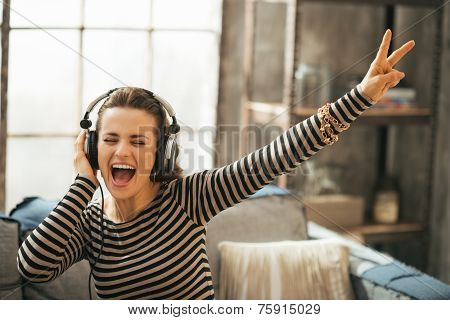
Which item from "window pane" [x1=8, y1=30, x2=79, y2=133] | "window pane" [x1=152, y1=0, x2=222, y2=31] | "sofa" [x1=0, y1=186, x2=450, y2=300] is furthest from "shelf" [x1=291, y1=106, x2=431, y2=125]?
"window pane" [x1=8, y1=30, x2=79, y2=133]

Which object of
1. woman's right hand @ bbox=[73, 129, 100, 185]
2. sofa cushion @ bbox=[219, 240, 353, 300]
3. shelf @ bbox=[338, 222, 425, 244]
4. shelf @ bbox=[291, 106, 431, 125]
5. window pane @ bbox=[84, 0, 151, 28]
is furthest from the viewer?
shelf @ bbox=[338, 222, 425, 244]

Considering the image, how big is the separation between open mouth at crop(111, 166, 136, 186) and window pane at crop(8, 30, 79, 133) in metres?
1.35

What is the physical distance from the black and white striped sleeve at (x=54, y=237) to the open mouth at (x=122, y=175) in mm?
48

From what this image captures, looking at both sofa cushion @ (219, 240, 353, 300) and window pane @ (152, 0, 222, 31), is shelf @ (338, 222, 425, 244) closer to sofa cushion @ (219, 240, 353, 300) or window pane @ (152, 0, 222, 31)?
sofa cushion @ (219, 240, 353, 300)

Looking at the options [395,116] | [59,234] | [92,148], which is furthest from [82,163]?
[395,116]

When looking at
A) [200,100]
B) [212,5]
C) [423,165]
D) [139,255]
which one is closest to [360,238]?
[423,165]

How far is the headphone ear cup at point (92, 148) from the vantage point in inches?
48.2

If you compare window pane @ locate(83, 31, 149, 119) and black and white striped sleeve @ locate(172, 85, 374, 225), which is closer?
black and white striped sleeve @ locate(172, 85, 374, 225)

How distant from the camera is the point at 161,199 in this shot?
1.28m

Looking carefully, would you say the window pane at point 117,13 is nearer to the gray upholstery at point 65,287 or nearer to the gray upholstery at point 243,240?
the gray upholstery at point 243,240

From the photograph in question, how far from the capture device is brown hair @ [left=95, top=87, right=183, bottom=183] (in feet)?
4.06

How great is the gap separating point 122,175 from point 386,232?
5.98 ft

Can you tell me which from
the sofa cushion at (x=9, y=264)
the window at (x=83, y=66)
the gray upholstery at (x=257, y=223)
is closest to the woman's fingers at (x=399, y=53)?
the gray upholstery at (x=257, y=223)
